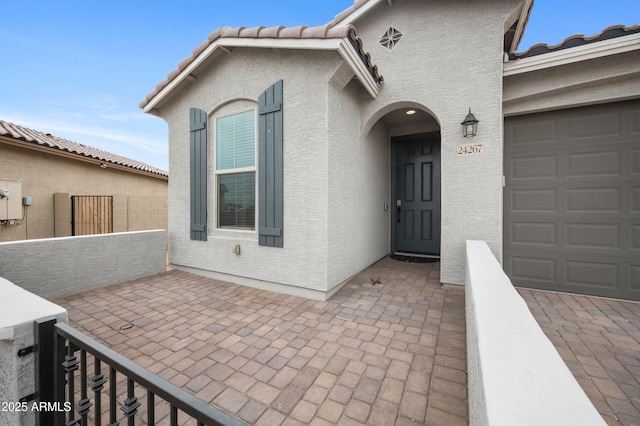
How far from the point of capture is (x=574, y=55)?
129 inches

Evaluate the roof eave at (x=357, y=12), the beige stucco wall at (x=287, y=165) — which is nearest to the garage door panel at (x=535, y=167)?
the beige stucco wall at (x=287, y=165)

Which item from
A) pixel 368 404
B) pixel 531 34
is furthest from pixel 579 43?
pixel 368 404

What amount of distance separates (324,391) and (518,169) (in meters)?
4.07

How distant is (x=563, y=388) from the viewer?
0.75 m

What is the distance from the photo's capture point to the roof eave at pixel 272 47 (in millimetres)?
3041

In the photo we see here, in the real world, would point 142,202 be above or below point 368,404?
above

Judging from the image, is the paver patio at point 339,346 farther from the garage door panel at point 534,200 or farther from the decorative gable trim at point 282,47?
the decorative gable trim at point 282,47

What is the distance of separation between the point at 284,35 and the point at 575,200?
451 cm

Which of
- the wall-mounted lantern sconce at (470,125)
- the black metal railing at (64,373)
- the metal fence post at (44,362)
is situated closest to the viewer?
the black metal railing at (64,373)

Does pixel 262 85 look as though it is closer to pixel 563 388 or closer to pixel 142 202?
pixel 563 388

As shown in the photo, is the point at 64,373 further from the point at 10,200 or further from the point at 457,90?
the point at 10,200

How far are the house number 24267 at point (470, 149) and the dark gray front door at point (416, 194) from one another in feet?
5.71

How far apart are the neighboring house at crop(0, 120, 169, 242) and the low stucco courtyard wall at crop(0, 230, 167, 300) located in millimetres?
3087

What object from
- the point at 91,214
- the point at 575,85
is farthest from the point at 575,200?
the point at 91,214
